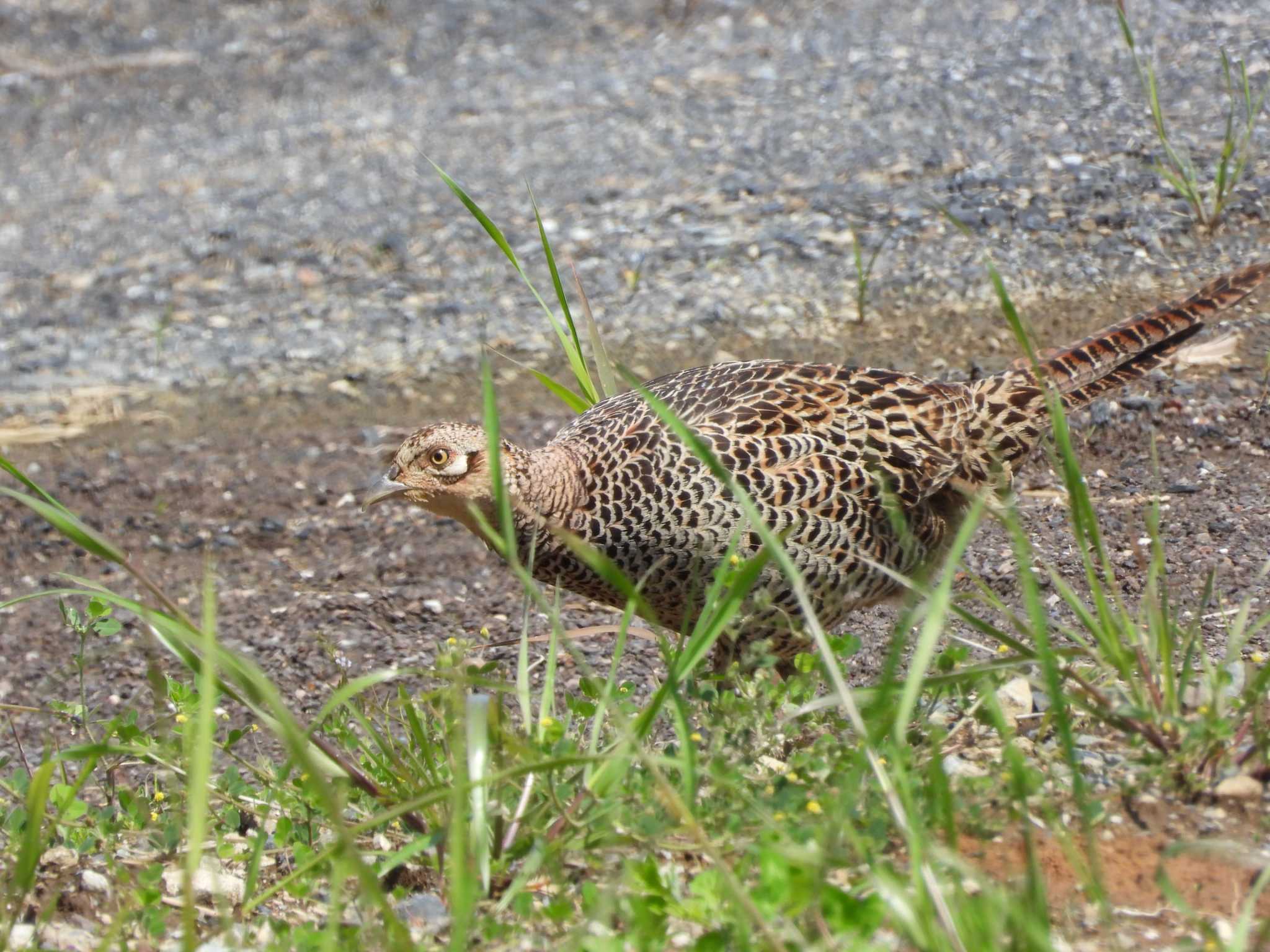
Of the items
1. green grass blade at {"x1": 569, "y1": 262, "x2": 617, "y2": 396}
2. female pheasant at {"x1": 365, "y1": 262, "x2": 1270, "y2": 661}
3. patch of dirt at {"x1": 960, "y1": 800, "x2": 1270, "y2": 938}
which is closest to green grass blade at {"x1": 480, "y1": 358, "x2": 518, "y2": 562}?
patch of dirt at {"x1": 960, "y1": 800, "x2": 1270, "y2": 938}

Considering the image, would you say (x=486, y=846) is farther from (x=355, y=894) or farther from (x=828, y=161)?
(x=828, y=161)

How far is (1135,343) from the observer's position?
4.33 m

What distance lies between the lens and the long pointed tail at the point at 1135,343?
4.25 metres

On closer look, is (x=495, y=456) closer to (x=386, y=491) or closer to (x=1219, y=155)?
(x=386, y=491)

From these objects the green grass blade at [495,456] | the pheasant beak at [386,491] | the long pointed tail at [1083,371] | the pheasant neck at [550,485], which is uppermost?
the green grass blade at [495,456]

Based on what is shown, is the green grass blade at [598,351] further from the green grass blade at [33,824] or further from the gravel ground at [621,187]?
the gravel ground at [621,187]

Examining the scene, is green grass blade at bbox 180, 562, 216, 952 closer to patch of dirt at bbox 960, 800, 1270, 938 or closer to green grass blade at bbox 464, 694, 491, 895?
green grass blade at bbox 464, 694, 491, 895

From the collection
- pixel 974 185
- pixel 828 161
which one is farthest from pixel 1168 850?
pixel 828 161

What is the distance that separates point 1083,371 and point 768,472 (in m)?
1.19

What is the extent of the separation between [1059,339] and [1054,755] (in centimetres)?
342

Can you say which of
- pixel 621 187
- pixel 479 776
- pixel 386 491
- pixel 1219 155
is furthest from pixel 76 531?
pixel 1219 155

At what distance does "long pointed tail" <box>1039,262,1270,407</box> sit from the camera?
4.25 m

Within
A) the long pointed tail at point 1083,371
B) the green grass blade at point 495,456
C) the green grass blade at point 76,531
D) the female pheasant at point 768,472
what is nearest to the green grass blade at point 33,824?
the green grass blade at point 76,531

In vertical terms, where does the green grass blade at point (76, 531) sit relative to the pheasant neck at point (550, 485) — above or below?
above
